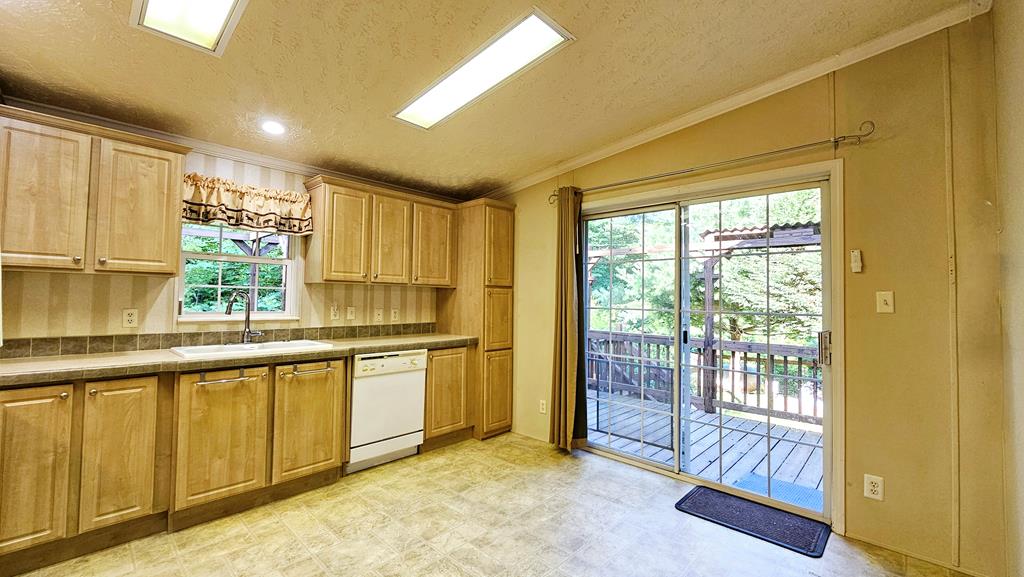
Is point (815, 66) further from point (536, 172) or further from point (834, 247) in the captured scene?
point (536, 172)

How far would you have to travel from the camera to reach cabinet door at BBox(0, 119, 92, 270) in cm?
201

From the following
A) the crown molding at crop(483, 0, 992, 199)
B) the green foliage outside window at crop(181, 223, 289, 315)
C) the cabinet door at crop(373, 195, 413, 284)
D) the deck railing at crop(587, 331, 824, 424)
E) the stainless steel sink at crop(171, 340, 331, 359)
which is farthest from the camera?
the cabinet door at crop(373, 195, 413, 284)

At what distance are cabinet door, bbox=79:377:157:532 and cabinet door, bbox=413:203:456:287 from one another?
2.01 meters

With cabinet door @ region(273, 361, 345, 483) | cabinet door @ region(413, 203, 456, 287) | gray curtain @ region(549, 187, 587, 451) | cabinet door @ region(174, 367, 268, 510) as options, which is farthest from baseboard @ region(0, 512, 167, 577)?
gray curtain @ region(549, 187, 587, 451)

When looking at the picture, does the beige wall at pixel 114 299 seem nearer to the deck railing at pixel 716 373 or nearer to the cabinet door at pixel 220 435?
the cabinet door at pixel 220 435

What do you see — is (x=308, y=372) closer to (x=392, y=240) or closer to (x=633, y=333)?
(x=392, y=240)

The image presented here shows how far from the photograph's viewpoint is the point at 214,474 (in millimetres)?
2367

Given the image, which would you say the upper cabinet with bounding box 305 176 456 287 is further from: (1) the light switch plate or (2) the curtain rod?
(1) the light switch plate

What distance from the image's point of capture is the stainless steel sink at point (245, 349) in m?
2.44

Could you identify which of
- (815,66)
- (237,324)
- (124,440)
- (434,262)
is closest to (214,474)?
(124,440)

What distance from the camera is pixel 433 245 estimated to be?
3.86 metres

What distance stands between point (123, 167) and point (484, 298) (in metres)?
2.57

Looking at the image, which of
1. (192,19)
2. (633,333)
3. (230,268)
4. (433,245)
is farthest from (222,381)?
(633,333)

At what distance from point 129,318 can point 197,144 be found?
1.21m
